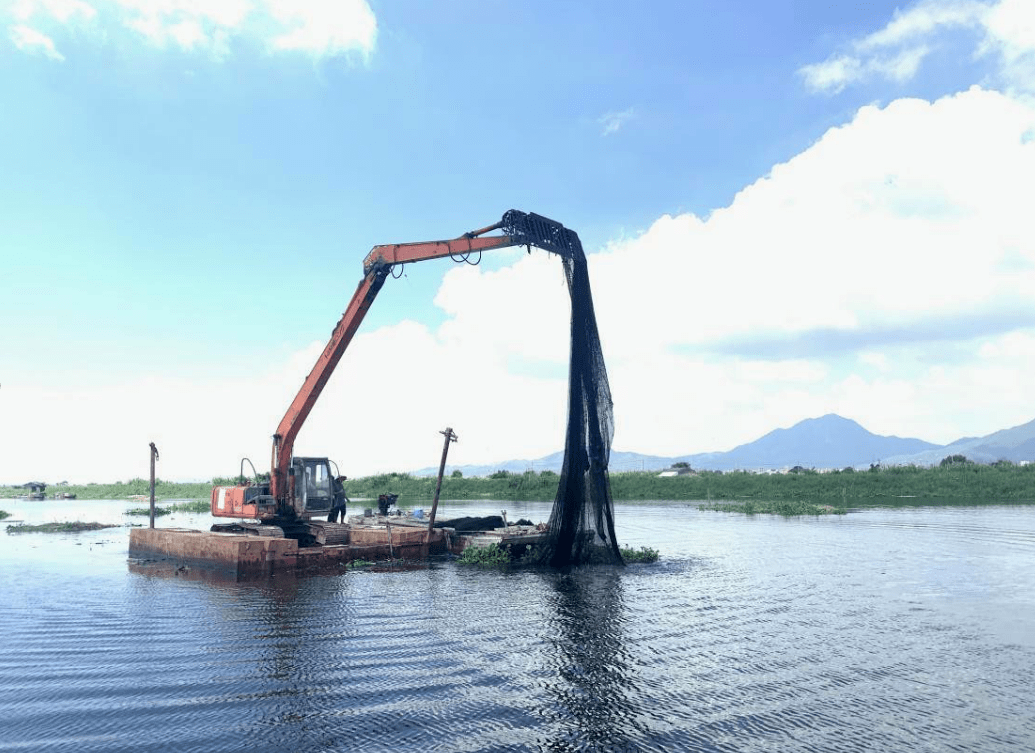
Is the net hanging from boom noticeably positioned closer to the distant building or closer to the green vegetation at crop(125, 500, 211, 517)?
the green vegetation at crop(125, 500, 211, 517)

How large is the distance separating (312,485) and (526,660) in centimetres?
1909

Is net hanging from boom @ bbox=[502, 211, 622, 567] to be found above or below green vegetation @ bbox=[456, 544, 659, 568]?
above

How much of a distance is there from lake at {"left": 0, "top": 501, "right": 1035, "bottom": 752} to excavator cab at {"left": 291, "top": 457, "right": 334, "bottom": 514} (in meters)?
5.52

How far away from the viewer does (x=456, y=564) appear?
26469 millimetres

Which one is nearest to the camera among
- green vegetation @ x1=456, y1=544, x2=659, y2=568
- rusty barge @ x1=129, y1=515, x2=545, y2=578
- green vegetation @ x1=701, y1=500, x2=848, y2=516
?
rusty barge @ x1=129, y1=515, x2=545, y2=578

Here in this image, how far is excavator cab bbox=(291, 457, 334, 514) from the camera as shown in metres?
28.8

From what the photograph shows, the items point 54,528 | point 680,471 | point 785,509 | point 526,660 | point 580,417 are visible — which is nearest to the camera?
point 526,660

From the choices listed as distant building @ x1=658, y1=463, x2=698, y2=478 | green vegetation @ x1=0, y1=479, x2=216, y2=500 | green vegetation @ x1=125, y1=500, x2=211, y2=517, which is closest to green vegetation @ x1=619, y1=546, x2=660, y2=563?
green vegetation @ x1=125, y1=500, x2=211, y2=517

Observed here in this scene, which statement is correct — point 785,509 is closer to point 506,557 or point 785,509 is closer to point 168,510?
point 506,557

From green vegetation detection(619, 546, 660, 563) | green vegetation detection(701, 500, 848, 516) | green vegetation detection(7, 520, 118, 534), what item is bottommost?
green vegetation detection(701, 500, 848, 516)

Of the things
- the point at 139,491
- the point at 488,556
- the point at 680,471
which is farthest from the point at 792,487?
the point at 139,491

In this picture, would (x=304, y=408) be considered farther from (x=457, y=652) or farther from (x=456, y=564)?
(x=457, y=652)

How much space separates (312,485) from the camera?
29109 mm

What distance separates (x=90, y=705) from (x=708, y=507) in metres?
52.9
